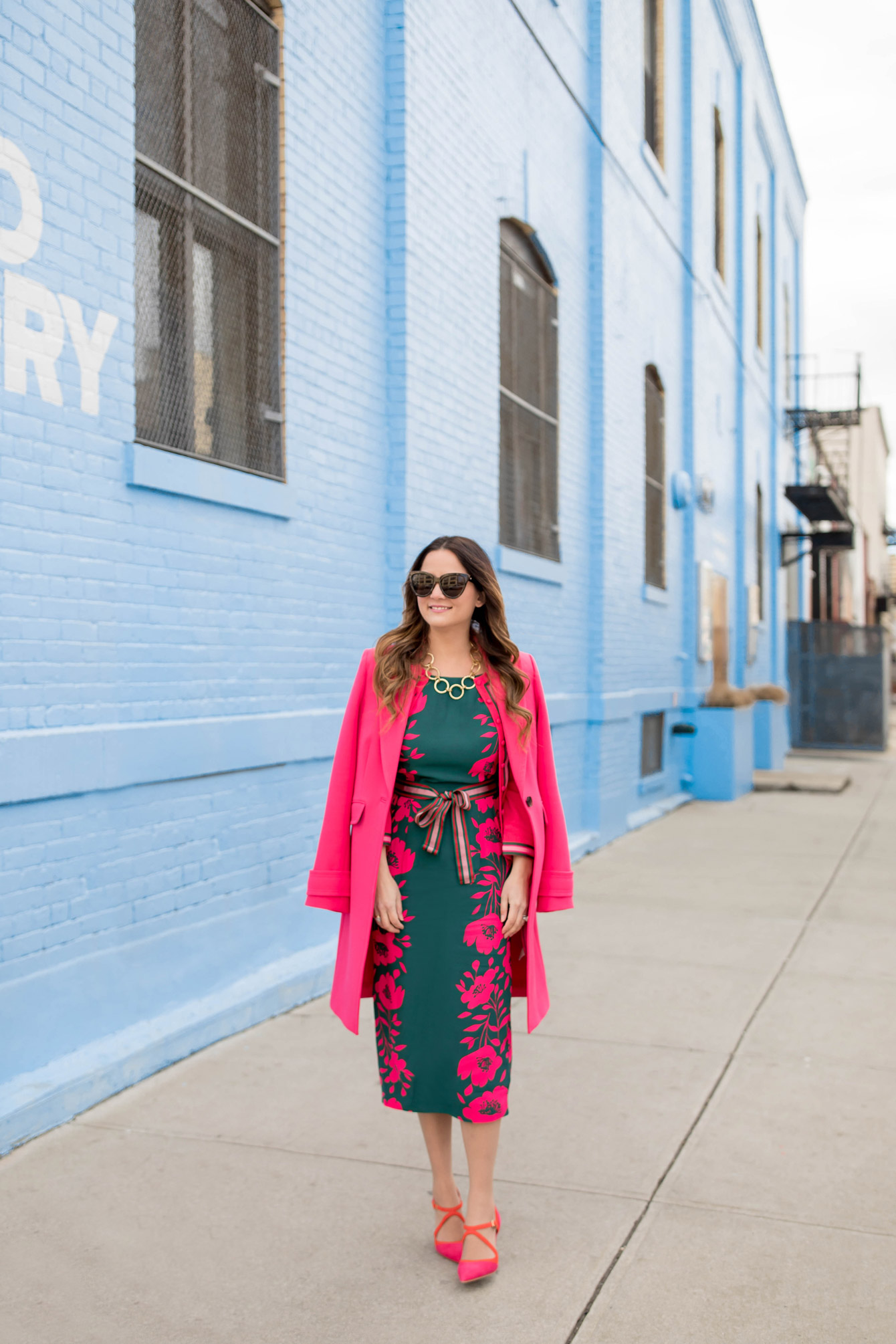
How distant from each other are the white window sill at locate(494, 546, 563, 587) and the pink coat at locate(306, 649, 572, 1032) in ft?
15.9

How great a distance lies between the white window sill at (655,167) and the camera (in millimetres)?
11883

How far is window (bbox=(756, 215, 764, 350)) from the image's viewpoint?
19.3 metres

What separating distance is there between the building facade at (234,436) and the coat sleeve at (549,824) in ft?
5.58

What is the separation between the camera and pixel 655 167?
1224cm

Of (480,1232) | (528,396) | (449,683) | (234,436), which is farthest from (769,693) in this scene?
(480,1232)

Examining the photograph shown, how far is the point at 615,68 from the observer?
1087 centimetres

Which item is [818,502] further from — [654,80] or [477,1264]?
[477,1264]

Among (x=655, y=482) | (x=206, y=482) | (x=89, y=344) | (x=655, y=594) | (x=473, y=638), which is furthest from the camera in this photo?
(x=655, y=482)

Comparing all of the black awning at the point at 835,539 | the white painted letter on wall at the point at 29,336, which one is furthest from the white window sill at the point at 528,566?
the black awning at the point at 835,539

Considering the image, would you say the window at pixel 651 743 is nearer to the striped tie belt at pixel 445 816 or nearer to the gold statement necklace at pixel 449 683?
the gold statement necklace at pixel 449 683

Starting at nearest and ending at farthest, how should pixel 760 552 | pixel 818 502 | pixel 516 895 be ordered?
pixel 516 895, pixel 760 552, pixel 818 502

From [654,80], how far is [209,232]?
9.28 meters

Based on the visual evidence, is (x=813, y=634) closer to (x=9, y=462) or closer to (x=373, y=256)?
(x=373, y=256)

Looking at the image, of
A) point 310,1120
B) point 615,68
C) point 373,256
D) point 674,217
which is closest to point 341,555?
point 373,256
